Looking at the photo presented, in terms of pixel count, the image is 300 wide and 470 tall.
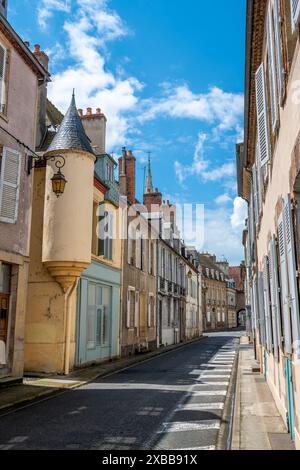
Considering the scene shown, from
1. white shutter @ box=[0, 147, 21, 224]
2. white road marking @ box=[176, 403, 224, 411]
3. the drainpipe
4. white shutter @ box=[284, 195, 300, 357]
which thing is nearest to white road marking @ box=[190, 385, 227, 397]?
white road marking @ box=[176, 403, 224, 411]

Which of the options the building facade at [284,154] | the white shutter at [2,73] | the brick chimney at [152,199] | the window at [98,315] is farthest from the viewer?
the brick chimney at [152,199]

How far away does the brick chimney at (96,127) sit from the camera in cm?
1870

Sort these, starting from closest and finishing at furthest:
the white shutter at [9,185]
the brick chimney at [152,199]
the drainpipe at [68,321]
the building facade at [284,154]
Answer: the building facade at [284,154] → the white shutter at [9,185] → the drainpipe at [68,321] → the brick chimney at [152,199]

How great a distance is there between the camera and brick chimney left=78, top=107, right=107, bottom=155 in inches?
736

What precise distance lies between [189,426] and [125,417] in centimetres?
121

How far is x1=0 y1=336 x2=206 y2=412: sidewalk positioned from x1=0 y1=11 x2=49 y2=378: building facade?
2.19 ft

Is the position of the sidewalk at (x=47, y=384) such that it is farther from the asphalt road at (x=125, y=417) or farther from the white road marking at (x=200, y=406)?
the white road marking at (x=200, y=406)

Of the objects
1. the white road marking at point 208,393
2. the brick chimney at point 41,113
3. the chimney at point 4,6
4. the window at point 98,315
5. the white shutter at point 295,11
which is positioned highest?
the chimney at point 4,6

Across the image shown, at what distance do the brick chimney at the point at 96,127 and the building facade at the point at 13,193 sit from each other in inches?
254

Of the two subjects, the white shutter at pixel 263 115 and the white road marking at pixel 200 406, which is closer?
the white shutter at pixel 263 115

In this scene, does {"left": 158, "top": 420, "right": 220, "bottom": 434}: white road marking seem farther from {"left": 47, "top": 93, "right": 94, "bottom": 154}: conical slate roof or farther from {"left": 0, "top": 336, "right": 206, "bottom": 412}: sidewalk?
{"left": 47, "top": 93, "right": 94, "bottom": 154}: conical slate roof

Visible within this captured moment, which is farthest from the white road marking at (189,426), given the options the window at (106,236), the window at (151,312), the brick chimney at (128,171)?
the window at (151,312)

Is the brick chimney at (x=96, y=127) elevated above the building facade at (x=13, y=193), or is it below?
above

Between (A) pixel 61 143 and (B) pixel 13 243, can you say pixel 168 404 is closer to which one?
(B) pixel 13 243
